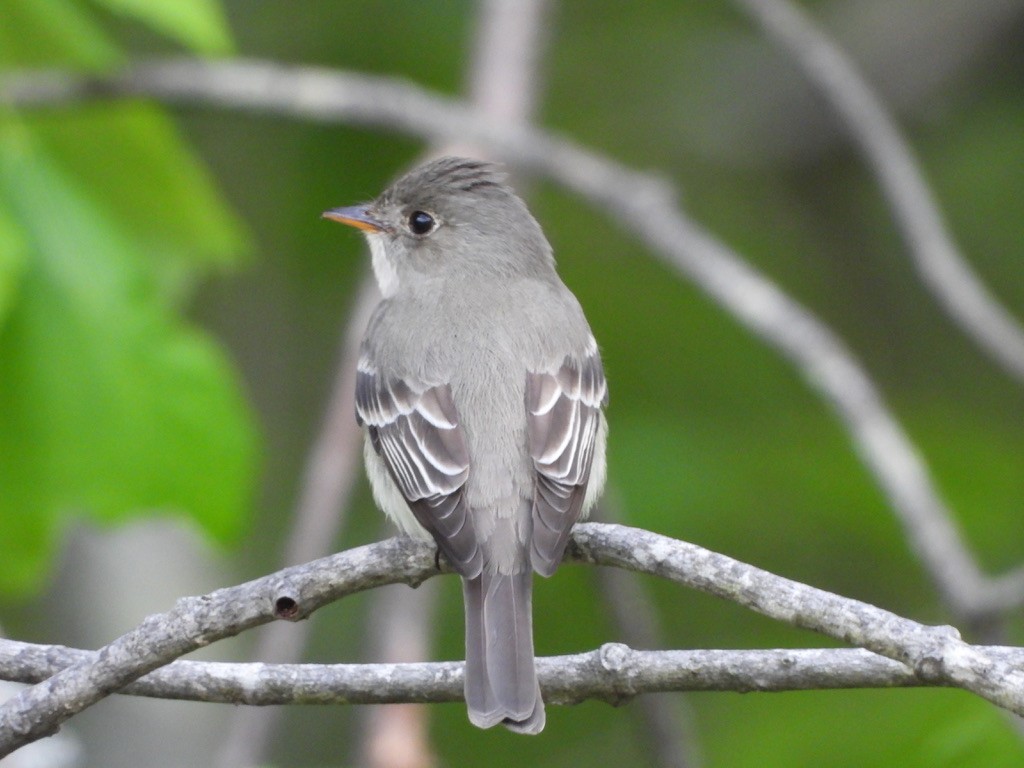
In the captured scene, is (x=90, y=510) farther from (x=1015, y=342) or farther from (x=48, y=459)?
(x=1015, y=342)

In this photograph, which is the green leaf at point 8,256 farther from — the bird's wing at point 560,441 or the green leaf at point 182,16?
the bird's wing at point 560,441

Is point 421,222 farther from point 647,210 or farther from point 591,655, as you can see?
point 591,655

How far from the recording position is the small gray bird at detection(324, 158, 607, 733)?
145 inches

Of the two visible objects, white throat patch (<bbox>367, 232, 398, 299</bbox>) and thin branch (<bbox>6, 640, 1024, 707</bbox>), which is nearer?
thin branch (<bbox>6, 640, 1024, 707</bbox>)

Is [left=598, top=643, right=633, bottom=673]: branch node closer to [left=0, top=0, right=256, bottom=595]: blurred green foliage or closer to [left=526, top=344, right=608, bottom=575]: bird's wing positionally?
Answer: [left=526, top=344, right=608, bottom=575]: bird's wing

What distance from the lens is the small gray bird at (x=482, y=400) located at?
12.1 feet

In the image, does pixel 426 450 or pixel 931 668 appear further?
pixel 426 450

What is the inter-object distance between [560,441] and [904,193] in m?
2.38

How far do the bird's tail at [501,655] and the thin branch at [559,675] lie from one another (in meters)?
0.13

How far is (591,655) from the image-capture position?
295 centimetres

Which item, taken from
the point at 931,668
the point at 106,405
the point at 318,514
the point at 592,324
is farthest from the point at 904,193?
the point at 931,668

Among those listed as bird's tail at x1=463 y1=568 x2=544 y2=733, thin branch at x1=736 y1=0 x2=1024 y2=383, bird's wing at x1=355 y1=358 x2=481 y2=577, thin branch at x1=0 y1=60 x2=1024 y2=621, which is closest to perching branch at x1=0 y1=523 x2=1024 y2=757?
bird's tail at x1=463 y1=568 x2=544 y2=733

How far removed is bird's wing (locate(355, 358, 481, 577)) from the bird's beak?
80cm

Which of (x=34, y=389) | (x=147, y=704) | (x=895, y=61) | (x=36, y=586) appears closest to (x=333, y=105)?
(x=34, y=389)
